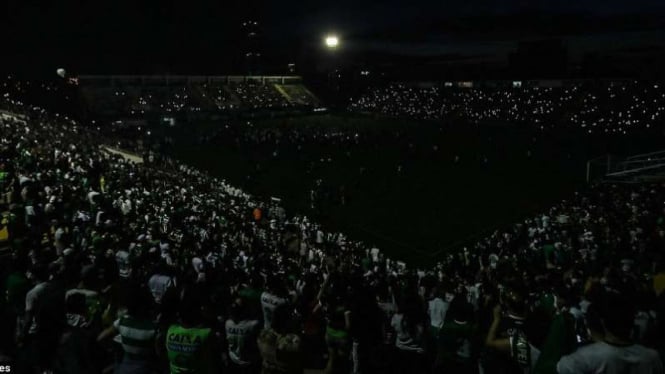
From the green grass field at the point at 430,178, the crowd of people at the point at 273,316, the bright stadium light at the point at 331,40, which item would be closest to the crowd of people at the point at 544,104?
the green grass field at the point at 430,178

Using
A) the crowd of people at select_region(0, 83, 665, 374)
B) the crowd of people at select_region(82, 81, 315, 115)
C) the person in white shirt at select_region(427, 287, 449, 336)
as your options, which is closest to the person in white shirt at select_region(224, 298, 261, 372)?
the crowd of people at select_region(0, 83, 665, 374)

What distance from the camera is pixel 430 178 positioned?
30578mm

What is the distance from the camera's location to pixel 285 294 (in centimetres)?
549

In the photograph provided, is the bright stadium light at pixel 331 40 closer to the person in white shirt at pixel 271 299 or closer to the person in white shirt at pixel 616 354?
the person in white shirt at pixel 271 299

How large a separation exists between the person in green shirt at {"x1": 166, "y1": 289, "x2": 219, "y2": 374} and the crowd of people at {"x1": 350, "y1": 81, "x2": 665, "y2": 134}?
40.8 m

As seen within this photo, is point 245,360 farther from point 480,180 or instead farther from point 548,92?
point 548,92

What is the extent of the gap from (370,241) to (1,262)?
15628 millimetres

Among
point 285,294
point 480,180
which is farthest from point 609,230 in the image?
point 480,180

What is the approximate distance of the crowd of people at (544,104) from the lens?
44.8 metres

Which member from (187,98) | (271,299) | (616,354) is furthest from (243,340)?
(187,98)

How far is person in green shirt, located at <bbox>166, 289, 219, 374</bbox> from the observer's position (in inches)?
146

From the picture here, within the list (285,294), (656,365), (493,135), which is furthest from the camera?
(493,135)

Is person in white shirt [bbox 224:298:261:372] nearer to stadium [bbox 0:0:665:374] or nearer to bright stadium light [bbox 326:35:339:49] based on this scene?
stadium [bbox 0:0:665:374]

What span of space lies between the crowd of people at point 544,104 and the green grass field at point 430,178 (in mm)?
7390
